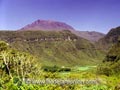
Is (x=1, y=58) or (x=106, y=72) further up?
(x=1, y=58)

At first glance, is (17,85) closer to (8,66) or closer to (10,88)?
(10,88)

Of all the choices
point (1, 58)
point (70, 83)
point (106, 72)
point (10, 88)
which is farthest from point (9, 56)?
point (106, 72)

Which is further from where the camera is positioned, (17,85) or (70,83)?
(70,83)

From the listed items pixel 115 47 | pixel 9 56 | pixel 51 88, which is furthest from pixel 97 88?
pixel 115 47

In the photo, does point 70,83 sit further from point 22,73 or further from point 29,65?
point 29,65

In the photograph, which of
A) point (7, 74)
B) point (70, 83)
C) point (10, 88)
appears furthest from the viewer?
point (7, 74)

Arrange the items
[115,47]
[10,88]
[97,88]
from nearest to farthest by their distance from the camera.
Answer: [10,88] < [97,88] < [115,47]

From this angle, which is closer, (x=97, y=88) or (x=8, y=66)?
(x=97, y=88)

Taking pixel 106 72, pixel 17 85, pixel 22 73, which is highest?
pixel 17 85

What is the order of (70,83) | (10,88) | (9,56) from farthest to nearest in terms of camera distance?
1. (9,56)
2. (70,83)
3. (10,88)
